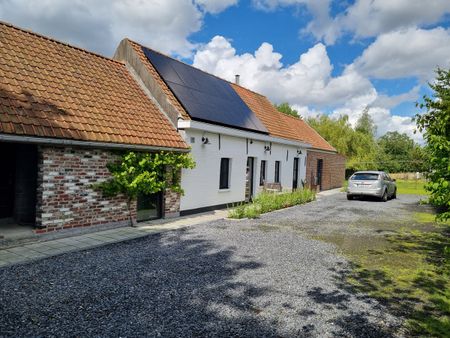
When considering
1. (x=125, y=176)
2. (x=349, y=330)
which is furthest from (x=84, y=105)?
(x=349, y=330)

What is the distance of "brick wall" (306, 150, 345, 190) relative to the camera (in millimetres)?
23391

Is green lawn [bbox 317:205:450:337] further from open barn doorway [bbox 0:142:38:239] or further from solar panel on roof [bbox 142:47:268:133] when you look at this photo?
open barn doorway [bbox 0:142:38:239]

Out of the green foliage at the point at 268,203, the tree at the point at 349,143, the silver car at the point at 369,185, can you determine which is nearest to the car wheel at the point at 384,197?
the silver car at the point at 369,185

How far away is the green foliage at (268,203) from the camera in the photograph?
11656 millimetres

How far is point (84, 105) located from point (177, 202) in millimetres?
4198

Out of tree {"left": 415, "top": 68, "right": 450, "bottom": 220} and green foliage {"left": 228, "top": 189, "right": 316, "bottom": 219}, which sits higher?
tree {"left": 415, "top": 68, "right": 450, "bottom": 220}

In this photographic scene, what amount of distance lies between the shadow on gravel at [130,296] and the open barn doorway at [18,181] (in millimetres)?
2971

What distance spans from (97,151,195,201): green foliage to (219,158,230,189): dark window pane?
3217 millimetres

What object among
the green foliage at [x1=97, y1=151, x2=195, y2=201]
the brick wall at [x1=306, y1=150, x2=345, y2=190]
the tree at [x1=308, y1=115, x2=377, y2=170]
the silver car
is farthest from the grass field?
the green foliage at [x1=97, y1=151, x2=195, y2=201]

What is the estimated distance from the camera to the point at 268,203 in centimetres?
1342

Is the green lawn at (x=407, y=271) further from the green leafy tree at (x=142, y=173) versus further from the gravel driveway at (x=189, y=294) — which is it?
the green leafy tree at (x=142, y=173)

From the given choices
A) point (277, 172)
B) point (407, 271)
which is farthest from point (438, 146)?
point (277, 172)

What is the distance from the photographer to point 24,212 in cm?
865

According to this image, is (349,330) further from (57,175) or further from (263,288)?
(57,175)
